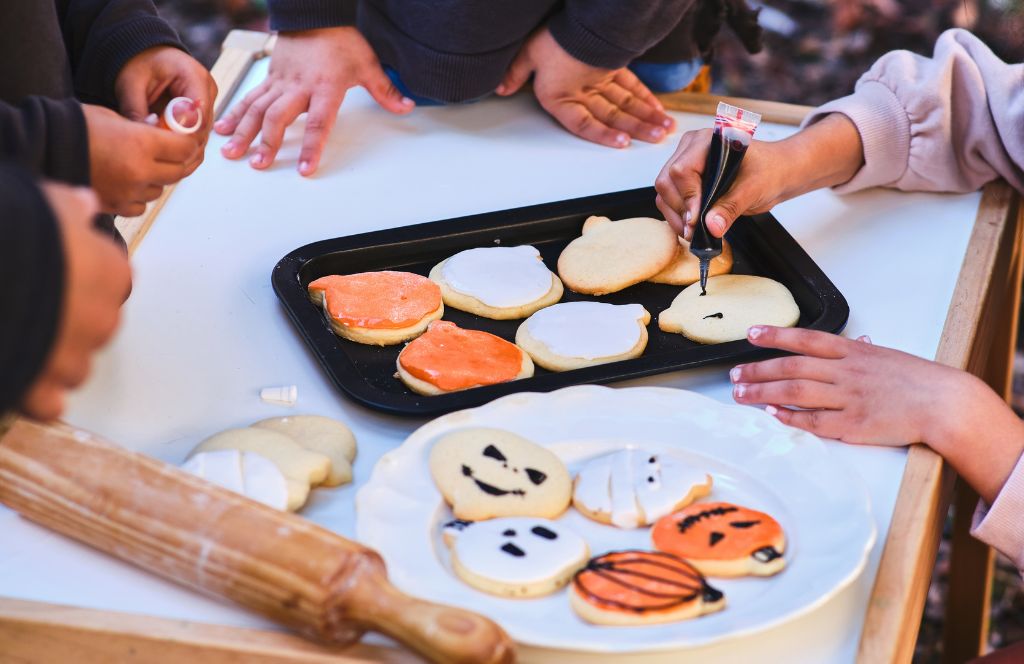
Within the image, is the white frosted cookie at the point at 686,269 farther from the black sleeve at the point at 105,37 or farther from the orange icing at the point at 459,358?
the black sleeve at the point at 105,37

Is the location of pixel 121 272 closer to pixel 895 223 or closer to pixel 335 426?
pixel 335 426

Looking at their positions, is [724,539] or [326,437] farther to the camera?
[326,437]

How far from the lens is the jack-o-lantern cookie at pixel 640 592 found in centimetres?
72

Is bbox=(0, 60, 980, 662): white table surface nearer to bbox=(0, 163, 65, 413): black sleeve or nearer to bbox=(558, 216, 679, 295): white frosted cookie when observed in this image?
bbox=(558, 216, 679, 295): white frosted cookie

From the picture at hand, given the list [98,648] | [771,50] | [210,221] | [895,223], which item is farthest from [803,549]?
[771,50]

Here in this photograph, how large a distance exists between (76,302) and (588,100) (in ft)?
3.35

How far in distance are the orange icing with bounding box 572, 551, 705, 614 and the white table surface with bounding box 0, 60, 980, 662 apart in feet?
0.16

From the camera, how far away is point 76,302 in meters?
0.57

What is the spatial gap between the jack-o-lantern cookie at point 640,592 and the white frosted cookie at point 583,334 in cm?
30

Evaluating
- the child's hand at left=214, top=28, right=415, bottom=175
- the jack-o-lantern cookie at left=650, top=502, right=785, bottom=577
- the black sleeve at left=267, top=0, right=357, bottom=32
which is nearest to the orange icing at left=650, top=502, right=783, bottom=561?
the jack-o-lantern cookie at left=650, top=502, right=785, bottom=577

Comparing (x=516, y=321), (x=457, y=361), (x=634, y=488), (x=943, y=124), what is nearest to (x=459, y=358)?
(x=457, y=361)

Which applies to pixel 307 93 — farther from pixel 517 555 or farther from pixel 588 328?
pixel 517 555

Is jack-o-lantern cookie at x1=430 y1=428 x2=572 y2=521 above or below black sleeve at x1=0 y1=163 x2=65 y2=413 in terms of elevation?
below

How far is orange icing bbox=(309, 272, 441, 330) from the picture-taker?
1.05 metres
